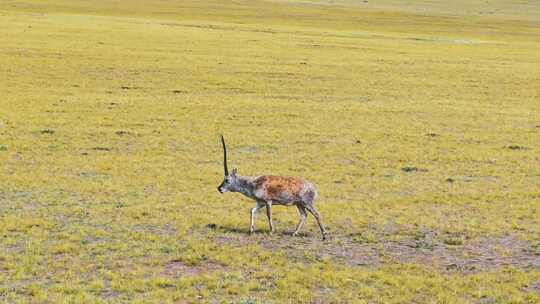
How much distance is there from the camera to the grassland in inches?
527

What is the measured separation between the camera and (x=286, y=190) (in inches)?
575

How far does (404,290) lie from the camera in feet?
42.5

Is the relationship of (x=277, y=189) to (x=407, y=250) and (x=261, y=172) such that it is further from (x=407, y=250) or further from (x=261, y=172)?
(x=261, y=172)

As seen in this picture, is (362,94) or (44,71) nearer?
(362,94)

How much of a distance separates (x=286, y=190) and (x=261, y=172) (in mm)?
7472

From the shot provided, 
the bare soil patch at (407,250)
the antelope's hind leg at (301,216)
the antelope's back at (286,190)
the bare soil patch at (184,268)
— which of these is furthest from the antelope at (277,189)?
the bare soil patch at (184,268)

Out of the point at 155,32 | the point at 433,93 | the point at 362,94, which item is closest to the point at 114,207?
the point at 362,94

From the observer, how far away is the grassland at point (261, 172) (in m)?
13.4

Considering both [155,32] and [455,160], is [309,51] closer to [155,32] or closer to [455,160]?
[155,32]

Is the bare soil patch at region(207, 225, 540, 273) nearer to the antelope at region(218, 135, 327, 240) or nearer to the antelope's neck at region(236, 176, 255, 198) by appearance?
the antelope at region(218, 135, 327, 240)

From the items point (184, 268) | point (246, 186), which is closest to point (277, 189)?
point (246, 186)

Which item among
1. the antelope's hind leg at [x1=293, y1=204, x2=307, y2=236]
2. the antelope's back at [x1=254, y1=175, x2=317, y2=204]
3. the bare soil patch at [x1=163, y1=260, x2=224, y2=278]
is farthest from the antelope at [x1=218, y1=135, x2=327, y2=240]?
the bare soil patch at [x1=163, y1=260, x2=224, y2=278]

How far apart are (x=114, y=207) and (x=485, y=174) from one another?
1040cm

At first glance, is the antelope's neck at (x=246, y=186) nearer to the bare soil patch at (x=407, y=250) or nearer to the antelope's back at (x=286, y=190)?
the antelope's back at (x=286, y=190)
